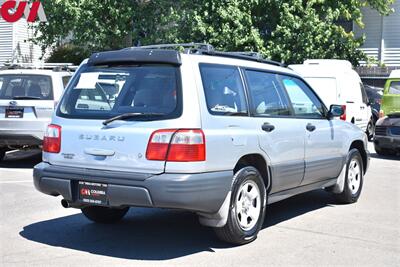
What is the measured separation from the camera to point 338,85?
1351 centimetres

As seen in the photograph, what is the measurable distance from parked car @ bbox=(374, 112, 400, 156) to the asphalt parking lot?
4.78 metres

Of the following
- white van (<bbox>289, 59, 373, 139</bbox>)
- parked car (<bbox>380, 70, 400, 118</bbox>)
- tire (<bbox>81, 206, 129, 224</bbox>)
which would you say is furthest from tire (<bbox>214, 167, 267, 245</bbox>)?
parked car (<bbox>380, 70, 400, 118</bbox>)

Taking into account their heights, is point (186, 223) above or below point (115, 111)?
below

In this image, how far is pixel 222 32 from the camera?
59.9ft

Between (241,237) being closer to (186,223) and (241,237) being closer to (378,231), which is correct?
(186,223)

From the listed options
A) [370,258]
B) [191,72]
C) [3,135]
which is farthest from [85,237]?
[3,135]

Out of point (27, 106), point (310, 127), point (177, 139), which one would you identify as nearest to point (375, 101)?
point (27, 106)

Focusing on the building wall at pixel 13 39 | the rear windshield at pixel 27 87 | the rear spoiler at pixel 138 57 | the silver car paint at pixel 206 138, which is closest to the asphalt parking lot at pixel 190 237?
the silver car paint at pixel 206 138

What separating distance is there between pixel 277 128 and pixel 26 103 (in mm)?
5643

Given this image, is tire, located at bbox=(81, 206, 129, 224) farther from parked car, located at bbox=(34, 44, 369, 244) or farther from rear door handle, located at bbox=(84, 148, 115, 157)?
rear door handle, located at bbox=(84, 148, 115, 157)

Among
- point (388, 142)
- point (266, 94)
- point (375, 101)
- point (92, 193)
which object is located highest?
point (266, 94)

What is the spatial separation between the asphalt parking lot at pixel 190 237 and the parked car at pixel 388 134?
4778 millimetres

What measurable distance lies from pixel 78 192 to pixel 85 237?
2.56ft

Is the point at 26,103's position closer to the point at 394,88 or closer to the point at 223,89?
the point at 223,89
